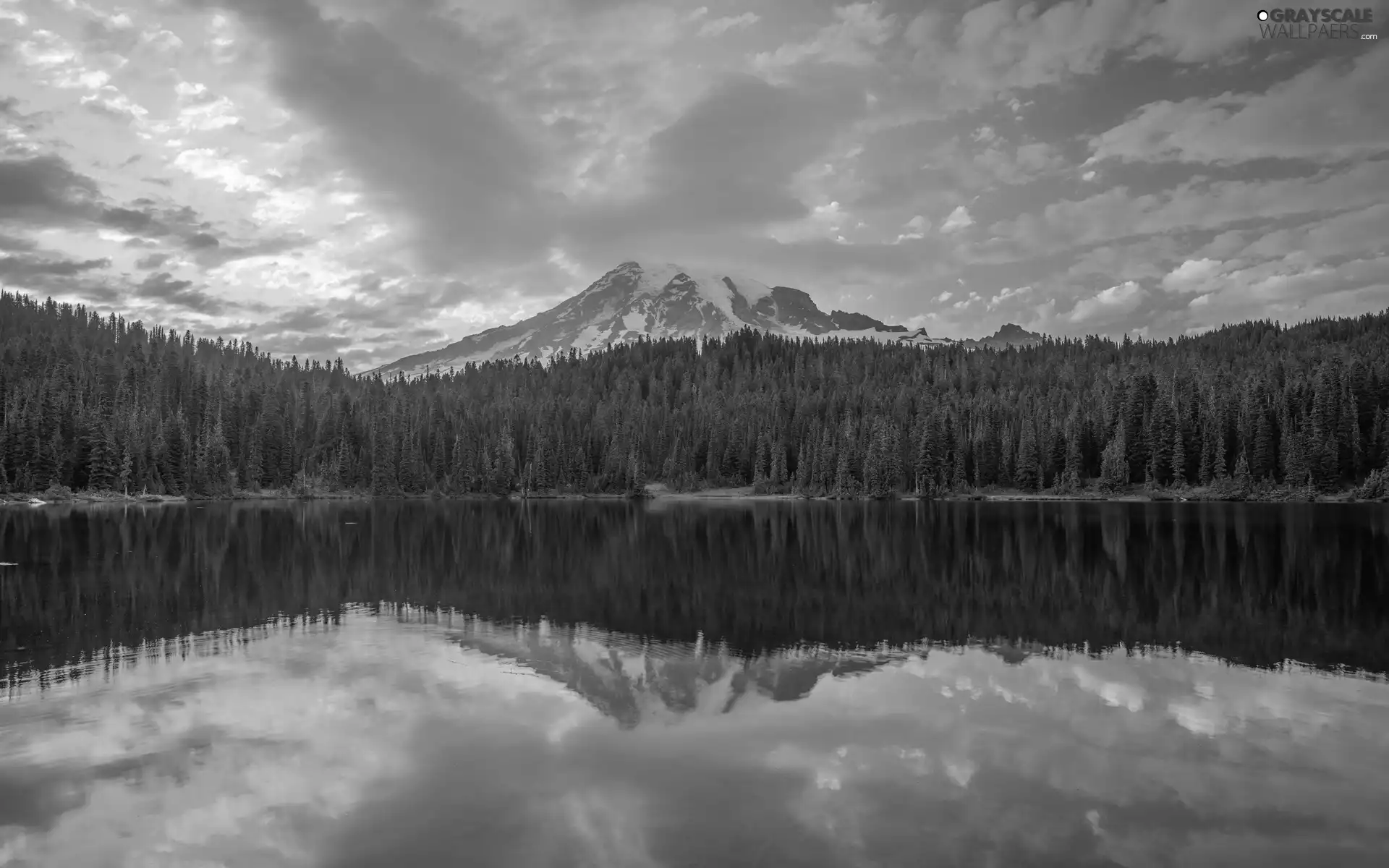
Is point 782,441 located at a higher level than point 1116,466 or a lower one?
higher

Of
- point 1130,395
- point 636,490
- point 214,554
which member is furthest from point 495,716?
point 1130,395

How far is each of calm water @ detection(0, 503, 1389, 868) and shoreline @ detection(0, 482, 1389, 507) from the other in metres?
111

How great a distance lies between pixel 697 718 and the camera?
1902cm

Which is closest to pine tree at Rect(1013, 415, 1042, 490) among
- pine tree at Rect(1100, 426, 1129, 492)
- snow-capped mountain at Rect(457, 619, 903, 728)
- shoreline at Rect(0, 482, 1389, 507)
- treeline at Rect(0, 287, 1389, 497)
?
treeline at Rect(0, 287, 1389, 497)

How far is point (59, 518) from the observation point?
88.6 m

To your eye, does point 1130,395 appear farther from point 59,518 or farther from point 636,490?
point 59,518

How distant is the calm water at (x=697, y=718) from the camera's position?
12805 mm

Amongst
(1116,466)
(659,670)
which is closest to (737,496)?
(1116,466)

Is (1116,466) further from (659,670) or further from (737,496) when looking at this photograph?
(659,670)

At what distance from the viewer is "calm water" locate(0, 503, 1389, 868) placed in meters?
12.8

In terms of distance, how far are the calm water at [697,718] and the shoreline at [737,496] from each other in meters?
111

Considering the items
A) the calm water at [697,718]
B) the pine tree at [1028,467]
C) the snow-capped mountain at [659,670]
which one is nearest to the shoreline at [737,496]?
the pine tree at [1028,467]

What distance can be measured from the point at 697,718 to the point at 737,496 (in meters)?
158

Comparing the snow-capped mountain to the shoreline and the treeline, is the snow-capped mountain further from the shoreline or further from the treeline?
the treeline
